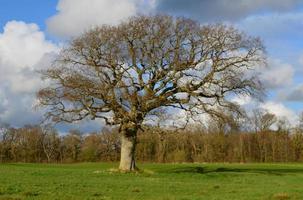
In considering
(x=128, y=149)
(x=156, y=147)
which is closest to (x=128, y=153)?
(x=128, y=149)

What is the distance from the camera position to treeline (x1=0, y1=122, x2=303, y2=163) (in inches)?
4478

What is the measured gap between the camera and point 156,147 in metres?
118

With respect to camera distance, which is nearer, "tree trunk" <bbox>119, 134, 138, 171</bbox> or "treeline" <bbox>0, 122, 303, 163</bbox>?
"tree trunk" <bbox>119, 134, 138, 171</bbox>

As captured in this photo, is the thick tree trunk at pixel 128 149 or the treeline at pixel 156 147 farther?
the treeline at pixel 156 147

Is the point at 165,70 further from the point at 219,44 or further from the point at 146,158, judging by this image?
the point at 146,158

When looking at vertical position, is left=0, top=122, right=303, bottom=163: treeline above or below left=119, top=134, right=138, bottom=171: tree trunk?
above

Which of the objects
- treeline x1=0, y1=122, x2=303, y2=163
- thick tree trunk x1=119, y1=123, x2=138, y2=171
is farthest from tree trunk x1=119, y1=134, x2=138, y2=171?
treeline x1=0, y1=122, x2=303, y2=163

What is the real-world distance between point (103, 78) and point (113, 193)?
22240 mm

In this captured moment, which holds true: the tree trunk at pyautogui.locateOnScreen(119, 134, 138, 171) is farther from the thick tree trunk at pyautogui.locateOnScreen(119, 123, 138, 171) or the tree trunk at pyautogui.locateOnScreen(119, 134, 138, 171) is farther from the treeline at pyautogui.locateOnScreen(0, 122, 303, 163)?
the treeline at pyautogui.locateOnScreen(0, 122, 303, 163)

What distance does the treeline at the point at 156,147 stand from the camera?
114 m

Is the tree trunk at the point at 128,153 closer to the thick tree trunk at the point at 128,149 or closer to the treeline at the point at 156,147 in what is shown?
the thick tree trunk at the point at 128,149

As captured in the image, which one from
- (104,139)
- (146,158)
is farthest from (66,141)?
(146,158)

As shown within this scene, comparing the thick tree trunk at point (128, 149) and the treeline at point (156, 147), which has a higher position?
the treeline at point (156, 147)

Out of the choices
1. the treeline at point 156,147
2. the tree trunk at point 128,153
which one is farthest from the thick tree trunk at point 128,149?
the treeline at point 156,147
